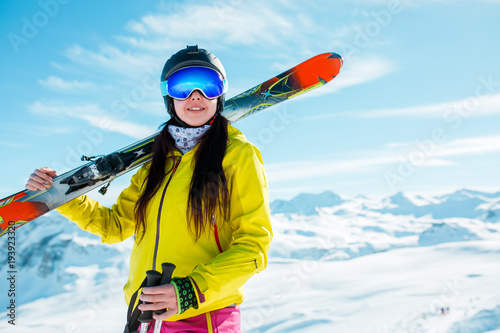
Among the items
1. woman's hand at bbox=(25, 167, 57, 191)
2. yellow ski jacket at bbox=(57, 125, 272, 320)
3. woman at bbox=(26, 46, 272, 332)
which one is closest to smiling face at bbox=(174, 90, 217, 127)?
woman at bbox=(26, 46, 272, 332)

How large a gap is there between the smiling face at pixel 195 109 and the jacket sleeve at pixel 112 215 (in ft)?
1.55

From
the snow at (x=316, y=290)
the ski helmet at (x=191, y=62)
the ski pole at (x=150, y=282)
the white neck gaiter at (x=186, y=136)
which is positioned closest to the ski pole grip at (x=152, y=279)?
the ski pole at (x=150, y=282)

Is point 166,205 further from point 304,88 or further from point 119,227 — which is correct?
point 304,88

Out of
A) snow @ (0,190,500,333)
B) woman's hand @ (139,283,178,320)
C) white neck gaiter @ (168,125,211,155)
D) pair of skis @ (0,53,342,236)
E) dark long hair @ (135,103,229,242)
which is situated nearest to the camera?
woman's hand @ (139,283,178,320)

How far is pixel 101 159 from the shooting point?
11.0ft

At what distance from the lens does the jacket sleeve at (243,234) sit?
5.60ft

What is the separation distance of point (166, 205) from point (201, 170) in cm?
26

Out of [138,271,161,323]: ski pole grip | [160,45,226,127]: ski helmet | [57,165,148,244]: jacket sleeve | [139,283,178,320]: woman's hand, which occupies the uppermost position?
[160,45,226,127]: ski helmet

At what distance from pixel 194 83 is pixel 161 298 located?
1324 millimetres

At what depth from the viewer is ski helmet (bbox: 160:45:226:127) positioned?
2477 millimetres

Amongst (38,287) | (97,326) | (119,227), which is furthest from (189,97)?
(38,287)

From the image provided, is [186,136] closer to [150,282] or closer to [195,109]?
[195,109]

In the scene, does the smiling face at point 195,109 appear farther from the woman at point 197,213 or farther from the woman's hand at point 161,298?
the woman's hand at point 161,298

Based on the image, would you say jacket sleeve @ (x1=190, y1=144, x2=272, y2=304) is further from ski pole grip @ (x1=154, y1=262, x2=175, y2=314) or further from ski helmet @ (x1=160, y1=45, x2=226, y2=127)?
ski helmet @ (x1=160, y1=45, x2=226, y2=127)
